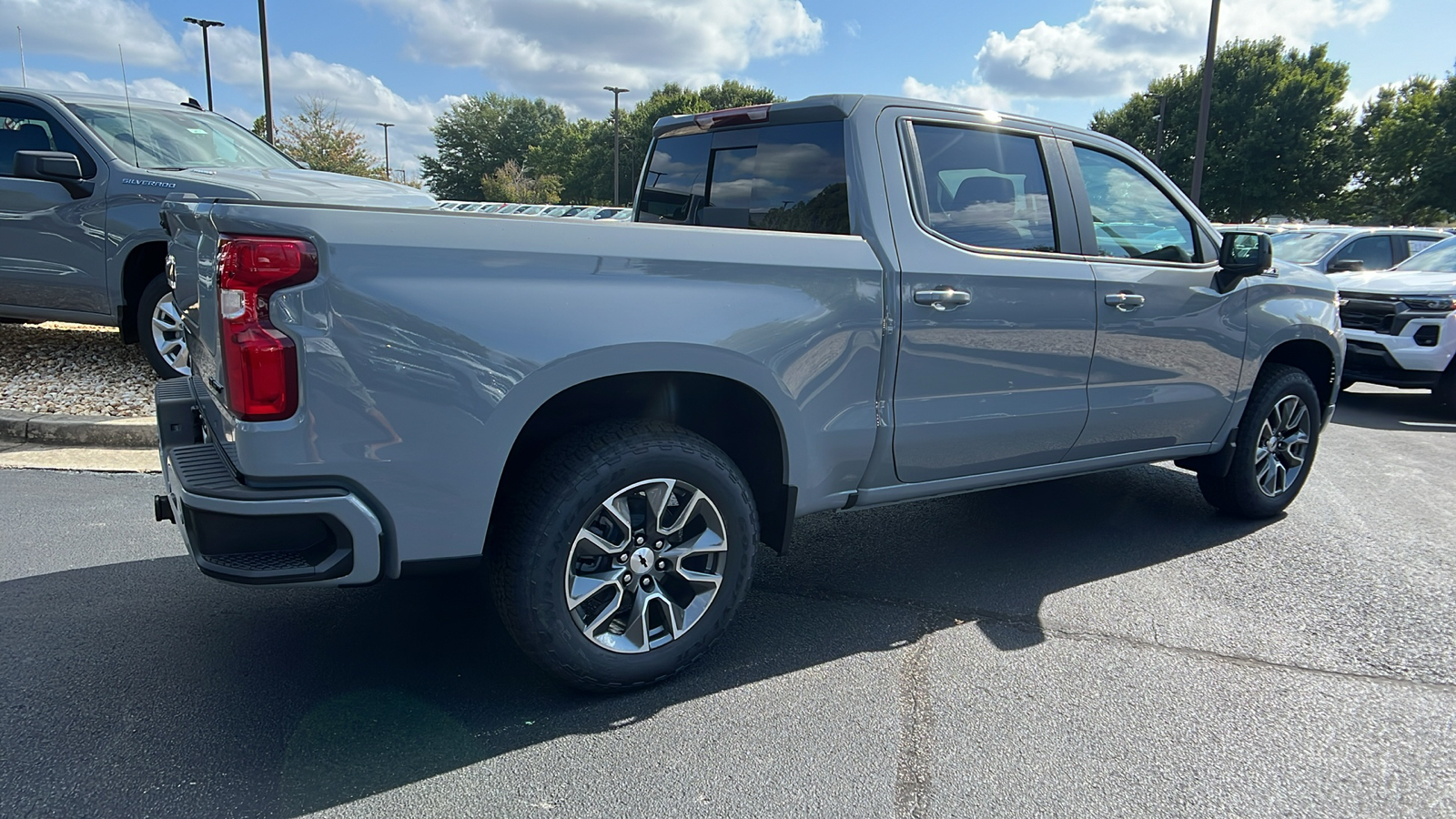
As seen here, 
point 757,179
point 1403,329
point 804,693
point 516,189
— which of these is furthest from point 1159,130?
point 804,693

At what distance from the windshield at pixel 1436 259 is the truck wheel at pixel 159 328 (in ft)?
36.3

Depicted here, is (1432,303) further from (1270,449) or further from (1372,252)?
(1270,449)

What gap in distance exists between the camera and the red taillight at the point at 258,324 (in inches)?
89.2

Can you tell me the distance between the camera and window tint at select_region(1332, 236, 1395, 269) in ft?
36.6

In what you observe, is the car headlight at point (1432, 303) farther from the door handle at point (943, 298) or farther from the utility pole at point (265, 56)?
the utility pole at point (265, 56)

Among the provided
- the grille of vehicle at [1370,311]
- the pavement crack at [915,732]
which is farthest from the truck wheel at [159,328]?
the grille of vehicle at [1370,311]

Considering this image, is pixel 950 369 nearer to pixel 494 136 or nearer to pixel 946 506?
pixel 946 506

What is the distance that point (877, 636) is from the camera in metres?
3.41

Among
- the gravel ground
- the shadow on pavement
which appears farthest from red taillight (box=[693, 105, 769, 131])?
the shadow on pavement

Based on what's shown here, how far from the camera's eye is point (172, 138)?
6.78 meters

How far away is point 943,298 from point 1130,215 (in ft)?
4.60

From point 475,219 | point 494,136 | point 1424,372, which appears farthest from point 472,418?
point 494,136

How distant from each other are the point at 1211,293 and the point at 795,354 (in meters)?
2.38

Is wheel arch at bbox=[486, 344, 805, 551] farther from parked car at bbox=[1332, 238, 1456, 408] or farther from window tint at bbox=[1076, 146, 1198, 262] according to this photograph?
parked car at bbox=[1332, 238, 1456, 408]
